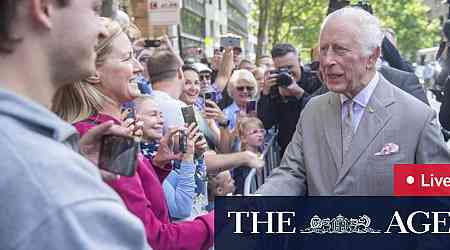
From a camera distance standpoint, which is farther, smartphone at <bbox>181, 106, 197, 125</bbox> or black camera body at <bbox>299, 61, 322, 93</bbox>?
black camera body at <bbox>299, 61, 322, 93</bbox>

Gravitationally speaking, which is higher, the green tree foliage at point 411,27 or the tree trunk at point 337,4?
the green tree foliage at point 411,27

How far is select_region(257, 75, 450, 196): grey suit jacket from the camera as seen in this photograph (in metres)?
2.95

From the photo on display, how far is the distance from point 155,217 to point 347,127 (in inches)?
44.2

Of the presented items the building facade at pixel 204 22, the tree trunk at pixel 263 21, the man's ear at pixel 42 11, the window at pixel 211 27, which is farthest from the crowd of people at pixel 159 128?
the window at pixel 211 27

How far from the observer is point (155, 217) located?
2453mm

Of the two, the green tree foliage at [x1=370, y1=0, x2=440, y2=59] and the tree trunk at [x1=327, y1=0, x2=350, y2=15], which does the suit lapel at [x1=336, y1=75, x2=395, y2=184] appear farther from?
the green tree foliage at [x1=370, y1=0, x2=440, y2=59]

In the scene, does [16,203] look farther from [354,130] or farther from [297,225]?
[354,130]

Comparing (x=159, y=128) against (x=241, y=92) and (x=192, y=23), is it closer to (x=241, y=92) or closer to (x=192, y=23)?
(x=241, y=92)

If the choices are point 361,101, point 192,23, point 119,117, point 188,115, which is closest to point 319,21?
point 192,23

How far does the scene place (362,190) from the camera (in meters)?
2.95

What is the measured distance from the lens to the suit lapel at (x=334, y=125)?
3.04 metres

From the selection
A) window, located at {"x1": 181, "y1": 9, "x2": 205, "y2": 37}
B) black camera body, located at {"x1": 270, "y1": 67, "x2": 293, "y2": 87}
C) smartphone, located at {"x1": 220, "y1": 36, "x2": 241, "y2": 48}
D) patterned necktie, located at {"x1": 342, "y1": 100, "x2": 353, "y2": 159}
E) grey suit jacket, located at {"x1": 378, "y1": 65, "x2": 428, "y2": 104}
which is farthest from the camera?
window, located at {"x1": 181, "y1": 9, "x2": 205, "y2": 37}

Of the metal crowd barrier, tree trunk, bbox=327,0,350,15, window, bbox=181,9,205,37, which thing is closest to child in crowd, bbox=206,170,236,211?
the metal crowd barrier

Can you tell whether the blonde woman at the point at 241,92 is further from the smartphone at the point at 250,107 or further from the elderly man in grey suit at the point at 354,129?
the elderly man in grey suit at the point at 354,129
